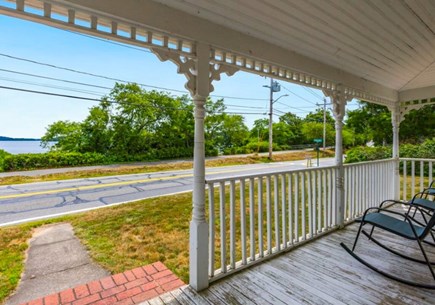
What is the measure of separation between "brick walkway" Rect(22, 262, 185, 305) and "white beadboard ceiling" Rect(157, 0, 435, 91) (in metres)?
2.34

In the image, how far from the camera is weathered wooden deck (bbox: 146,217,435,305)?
1886 mm

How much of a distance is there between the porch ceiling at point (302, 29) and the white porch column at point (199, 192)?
11.9 inches

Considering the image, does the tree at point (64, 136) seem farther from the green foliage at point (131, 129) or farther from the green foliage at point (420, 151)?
the green foliage at point (420, 151)

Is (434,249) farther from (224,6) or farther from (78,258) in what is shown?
(78,258)

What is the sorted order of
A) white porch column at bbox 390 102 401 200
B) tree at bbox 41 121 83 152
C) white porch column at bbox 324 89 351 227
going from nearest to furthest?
white porch column at bbox 324 89 351 227 < white porch column at bbox 390 102 401 200 < tree at bbox 41 121 83 152

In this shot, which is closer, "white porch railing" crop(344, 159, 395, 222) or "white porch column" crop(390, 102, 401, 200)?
"white porch railing" crop(344, 159, 395, 222)

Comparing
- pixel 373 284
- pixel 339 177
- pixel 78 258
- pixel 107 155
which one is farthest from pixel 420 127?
pixel 107 155

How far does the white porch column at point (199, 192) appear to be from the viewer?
6.53 feet

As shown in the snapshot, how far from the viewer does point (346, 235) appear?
3164 mm

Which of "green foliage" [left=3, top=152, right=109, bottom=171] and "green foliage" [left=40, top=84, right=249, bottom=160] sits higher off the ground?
"green foliage" [left=40, top=84, right=249, bottom=160]

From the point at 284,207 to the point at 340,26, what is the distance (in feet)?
6.30

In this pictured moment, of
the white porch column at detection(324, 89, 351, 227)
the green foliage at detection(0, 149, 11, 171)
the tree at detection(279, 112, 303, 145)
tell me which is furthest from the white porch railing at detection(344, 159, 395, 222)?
the tree at detection(279, 112, 303, 145)

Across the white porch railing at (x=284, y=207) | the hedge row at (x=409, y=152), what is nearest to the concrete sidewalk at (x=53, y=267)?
the white porch railing at (x=284, y=207)

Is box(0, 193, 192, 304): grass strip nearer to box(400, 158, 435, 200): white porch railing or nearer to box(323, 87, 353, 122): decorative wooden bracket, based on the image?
box(323, 87, 353, 122): decorative wooden bracket
